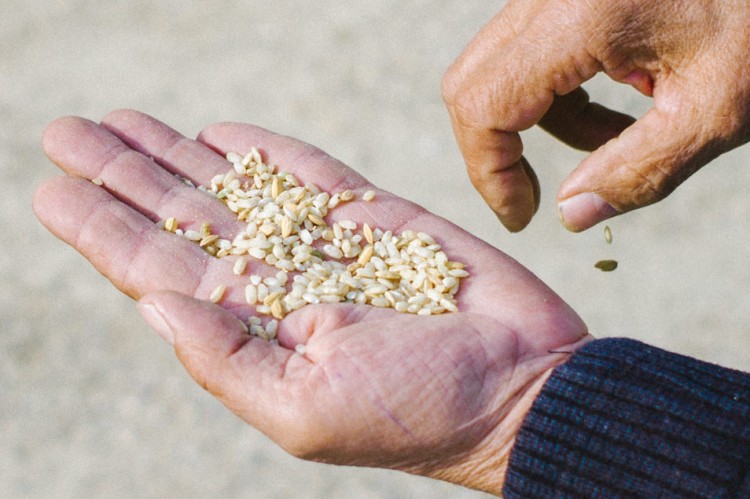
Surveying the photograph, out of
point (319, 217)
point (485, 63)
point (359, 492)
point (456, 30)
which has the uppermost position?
point (456, 30)

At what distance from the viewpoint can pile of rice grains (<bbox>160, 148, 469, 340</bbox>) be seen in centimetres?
201

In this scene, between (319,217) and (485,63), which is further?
(319,217)

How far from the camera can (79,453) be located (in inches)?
122

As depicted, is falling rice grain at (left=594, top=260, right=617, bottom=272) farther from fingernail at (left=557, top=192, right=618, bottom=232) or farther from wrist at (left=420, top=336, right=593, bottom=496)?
A: wrist at (left=420, top=336, right=593, bottom=496)

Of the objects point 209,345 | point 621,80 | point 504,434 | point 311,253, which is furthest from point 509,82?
point 209,345

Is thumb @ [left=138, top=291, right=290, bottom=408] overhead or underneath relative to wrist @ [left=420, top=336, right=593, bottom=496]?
overhead

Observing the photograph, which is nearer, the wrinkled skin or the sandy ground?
the wrinkled skin

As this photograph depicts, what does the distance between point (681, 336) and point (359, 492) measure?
4.43 ft

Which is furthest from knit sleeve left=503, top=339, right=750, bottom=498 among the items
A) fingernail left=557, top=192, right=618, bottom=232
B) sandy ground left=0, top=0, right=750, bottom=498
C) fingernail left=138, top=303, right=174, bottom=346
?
sandy ground left=0, top=0, right=750, bottom=498

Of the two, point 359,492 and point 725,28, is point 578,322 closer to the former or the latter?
point 725,28

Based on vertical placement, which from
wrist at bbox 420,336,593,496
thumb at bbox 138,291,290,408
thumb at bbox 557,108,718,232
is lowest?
wrist at bbox 420,336,593,496

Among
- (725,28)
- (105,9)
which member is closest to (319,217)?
(725,28)

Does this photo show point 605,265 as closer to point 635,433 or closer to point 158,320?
point 635,433

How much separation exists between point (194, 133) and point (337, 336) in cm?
237
